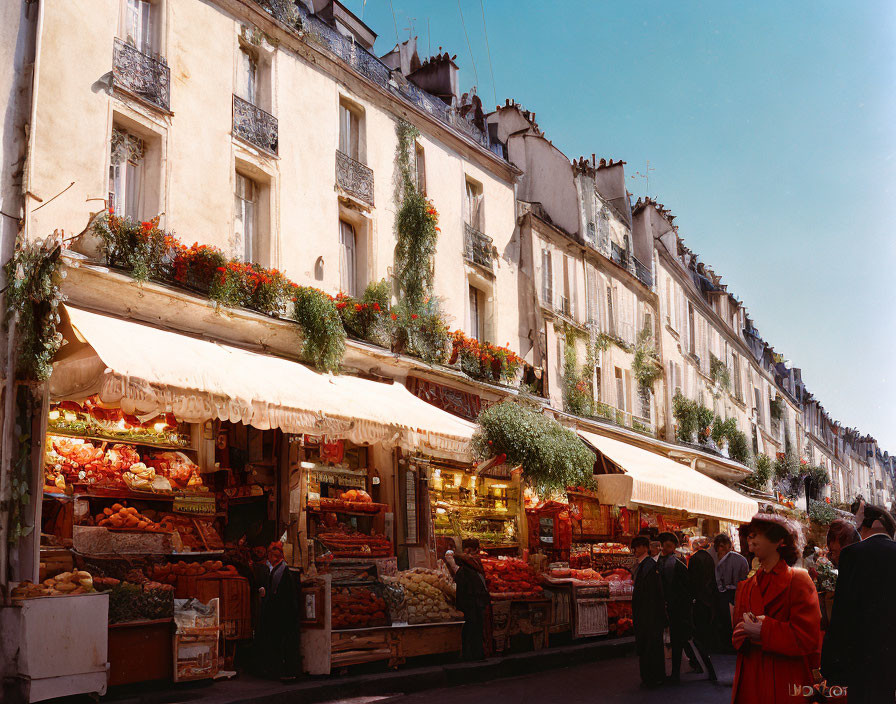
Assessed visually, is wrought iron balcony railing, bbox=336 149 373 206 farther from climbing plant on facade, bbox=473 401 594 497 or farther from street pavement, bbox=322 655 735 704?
street pavement, bbox=322 655 735 704

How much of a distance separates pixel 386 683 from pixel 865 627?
256 inches

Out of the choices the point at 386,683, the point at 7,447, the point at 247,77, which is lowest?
the point at 386,683

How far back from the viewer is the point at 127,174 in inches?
475

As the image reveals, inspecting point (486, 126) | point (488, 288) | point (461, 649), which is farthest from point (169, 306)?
point (486, 126)

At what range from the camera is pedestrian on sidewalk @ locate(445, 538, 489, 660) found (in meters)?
11.6

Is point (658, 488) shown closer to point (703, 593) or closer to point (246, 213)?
point (703, 593)

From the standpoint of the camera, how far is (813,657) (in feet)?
15.0

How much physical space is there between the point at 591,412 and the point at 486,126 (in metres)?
7.02

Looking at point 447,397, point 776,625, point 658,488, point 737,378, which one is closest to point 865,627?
point 776,625

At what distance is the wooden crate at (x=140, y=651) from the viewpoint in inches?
342

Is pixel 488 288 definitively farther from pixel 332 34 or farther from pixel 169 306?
pixel 169 306

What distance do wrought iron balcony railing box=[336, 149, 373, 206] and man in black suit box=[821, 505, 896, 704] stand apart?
39.9ft

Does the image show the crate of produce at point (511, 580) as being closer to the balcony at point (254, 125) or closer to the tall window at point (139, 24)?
the balcony at point (254, 125)

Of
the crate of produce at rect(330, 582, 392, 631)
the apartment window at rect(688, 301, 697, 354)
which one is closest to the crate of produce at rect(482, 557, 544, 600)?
the crate of produce at rect(330, 582, 392, 631)
